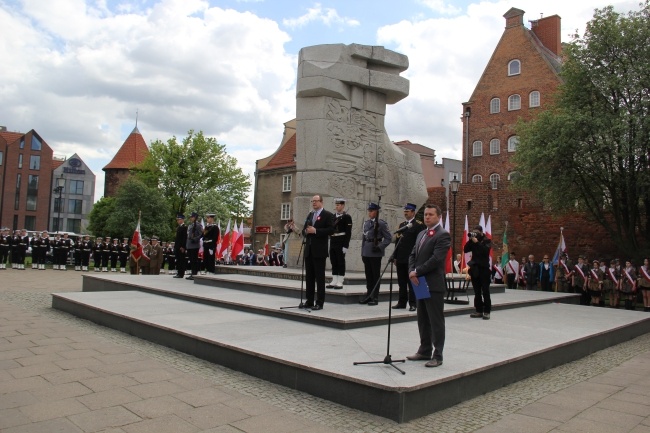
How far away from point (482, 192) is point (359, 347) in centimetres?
2586

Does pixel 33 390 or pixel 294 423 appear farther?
pixel 33 390

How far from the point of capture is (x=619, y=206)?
20.4m

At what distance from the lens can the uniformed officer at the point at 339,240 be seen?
9.09 m

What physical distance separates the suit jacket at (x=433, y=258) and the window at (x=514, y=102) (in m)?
38.8

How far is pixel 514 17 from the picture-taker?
41750mm

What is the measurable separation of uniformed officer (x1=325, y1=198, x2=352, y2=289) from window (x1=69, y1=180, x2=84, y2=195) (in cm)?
7592

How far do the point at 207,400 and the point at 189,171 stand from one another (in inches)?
1669

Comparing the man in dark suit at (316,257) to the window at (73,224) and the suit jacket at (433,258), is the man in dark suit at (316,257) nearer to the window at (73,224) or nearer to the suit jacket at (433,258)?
the suit jacket at (433,258)

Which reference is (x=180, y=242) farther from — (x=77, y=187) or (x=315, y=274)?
(x=77, y=187)

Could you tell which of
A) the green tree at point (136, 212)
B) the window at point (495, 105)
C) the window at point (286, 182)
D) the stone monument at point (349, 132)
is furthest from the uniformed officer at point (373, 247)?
the window at point (495, 105)

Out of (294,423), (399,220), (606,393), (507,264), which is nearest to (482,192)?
(507,264)

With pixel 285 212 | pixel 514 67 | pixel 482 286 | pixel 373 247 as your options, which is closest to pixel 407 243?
pixel 373 247

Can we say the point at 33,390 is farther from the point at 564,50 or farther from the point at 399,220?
the point at 564,50

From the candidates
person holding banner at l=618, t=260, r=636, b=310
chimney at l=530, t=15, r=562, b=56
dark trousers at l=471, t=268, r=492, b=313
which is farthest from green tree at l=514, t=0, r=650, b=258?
chimney at l=530, t=15, r=562, b=56
